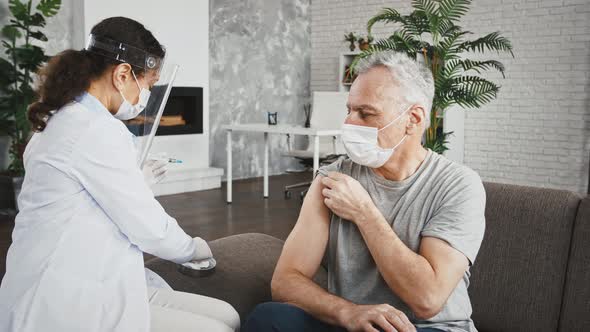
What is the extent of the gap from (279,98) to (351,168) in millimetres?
6119

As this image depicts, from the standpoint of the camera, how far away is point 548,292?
1.55 metres

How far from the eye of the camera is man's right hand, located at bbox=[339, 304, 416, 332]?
1.24 m

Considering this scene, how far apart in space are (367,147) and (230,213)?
12.3 ft

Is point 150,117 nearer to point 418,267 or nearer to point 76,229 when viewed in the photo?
point 76,229

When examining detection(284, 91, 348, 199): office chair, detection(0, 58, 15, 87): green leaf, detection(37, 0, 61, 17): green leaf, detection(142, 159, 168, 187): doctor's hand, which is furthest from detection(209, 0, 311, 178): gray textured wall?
detection(142, 159, 168, 187): doctor's hand

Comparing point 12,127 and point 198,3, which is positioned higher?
point 198,3

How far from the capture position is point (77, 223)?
1222 millimetres

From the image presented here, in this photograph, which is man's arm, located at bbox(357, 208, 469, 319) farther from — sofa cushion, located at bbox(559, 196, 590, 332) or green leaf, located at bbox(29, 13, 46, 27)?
green leaf, located at bbox(29, 13, 46, 27)

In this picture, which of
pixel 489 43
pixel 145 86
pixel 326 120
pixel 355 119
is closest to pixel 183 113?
pixel 326 120

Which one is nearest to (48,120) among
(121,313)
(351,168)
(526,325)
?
(121,313)

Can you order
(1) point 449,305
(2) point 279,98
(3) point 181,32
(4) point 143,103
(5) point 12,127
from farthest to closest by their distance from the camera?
1. (2) point 279,98
2. (3) point 181,32
3. (5) point 12,127
4. (4) point 143,103
5. (1) point 449,305

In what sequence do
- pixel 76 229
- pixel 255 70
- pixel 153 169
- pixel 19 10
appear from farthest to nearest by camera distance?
1. pixel 255 70
2. pixel 19 10
3. pixel 153 169
4. pixel 76 229

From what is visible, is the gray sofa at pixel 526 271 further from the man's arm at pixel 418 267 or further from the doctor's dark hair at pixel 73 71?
the doctor's dark hair at pixel 73 71

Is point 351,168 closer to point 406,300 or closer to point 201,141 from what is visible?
point 406,300
